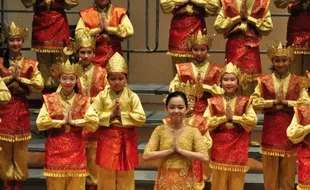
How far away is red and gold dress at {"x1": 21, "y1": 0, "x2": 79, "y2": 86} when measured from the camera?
8.43 m

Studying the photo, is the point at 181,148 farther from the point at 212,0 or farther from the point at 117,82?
the point at 212,0

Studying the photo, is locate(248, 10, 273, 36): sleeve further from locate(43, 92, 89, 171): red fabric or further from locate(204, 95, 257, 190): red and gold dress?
locate(43, 92, 89, 171): red fabric

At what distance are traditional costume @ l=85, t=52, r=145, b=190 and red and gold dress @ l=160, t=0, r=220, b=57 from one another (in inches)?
52.5

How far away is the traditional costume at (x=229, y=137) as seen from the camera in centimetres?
710

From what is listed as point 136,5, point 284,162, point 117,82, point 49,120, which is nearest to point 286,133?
point 284,162

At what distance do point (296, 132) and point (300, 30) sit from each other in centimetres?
166

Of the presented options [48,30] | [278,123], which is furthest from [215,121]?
[48,30]

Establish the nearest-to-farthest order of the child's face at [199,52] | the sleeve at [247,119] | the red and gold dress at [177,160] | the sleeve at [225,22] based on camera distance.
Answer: the red and gold dress at [177,160] → the sleeve at [247,119] → the child's face at [199,52] → the sleeve at [225,22]

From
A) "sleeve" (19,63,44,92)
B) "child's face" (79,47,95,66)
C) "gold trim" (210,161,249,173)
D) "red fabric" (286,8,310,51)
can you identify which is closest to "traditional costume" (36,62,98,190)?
"sleeve" (19,63,44,92)

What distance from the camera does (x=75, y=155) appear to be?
6.96m

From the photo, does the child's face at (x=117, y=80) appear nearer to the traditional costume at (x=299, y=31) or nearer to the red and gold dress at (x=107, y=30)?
the red and gold dress at (x=107, y=30)

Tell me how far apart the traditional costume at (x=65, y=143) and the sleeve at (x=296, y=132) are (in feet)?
4.62

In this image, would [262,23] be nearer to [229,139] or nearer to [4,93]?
[229,139]

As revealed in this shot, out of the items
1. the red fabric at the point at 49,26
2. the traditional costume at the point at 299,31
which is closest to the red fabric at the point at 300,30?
the traditional costume at the point at 299,31
